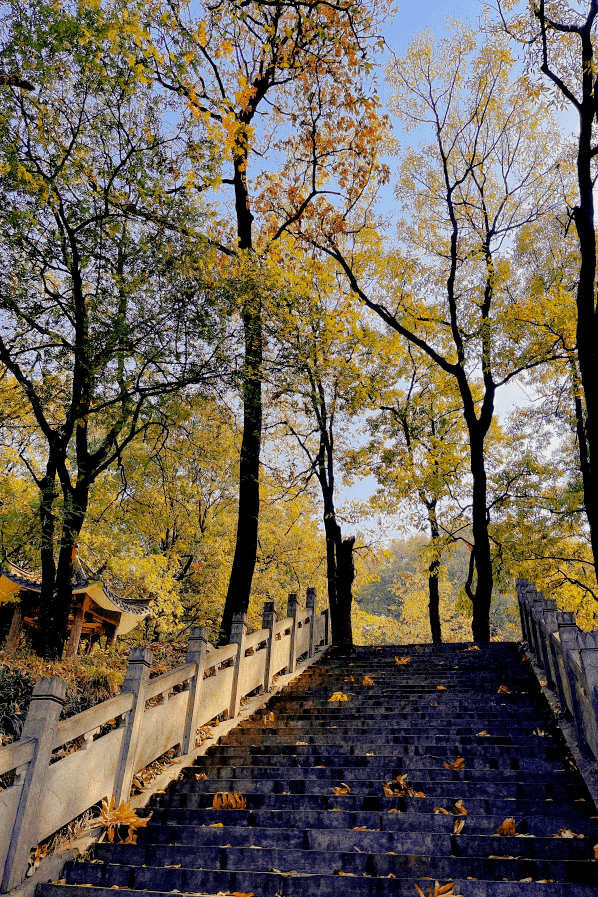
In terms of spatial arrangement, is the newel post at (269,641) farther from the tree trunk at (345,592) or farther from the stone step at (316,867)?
the stone step at (316,867)

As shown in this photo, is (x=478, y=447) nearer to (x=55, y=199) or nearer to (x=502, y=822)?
(x=55, y=199)

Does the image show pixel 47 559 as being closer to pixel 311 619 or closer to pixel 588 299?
pixel 311 619

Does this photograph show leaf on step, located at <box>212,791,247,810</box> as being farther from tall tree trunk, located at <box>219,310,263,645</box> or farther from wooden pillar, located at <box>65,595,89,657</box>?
wooden pillar, located at <box>65,595,89,657</box>

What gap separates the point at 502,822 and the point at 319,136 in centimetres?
1330

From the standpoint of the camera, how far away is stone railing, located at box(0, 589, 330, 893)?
169 inches

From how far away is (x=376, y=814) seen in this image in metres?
4.63

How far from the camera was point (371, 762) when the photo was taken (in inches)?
237

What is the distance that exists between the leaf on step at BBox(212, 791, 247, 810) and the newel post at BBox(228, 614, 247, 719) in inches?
125

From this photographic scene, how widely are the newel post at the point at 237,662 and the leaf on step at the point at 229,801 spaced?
3169 millimetres

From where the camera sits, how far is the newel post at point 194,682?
23.0 ft

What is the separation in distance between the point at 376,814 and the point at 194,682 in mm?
3186

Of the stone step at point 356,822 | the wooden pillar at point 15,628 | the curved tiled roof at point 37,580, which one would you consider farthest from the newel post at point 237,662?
Result: the wooden pillar at point 15,628

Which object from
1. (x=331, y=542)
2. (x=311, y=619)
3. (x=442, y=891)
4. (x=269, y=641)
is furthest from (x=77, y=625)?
(x=442, y=891)

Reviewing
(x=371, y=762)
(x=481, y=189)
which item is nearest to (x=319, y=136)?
(x=481, y=189)
